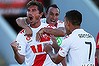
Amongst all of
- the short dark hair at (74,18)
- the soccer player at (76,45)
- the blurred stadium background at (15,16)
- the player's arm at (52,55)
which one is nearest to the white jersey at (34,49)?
the player's arm at (52,55)

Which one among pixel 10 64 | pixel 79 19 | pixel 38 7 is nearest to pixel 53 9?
pixel 38 7

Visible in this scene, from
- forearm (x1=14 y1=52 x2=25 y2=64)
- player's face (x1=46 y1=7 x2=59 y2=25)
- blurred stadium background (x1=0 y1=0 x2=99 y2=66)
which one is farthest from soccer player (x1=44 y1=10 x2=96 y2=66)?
blurred stadium background (x1=0 y1=0 x2=99 y2=66)

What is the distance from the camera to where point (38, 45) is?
22.3ft

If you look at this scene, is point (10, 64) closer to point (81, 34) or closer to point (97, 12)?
point (97, 12)

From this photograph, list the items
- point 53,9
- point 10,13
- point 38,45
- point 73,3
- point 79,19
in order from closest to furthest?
point 79,19 < point 38,45 < point 53,9 < point 10,13 < point 73,3

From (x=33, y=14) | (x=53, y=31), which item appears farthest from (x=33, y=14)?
(x=53, y=31)

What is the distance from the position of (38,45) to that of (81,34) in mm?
958

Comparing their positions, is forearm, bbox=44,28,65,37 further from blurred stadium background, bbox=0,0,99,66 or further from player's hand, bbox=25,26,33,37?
blurred stadium background, bbox=0,0,99,66

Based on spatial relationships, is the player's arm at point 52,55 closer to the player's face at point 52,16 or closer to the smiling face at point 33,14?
the smiling face at point 33,14

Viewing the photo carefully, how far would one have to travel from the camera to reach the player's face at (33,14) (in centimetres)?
673

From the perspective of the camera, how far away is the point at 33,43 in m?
6.80

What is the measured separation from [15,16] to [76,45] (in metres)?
7.70

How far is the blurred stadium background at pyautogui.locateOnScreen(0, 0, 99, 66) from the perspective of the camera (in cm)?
1287

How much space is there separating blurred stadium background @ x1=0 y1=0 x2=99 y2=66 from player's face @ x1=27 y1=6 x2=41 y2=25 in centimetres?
558
